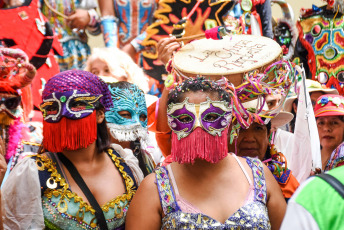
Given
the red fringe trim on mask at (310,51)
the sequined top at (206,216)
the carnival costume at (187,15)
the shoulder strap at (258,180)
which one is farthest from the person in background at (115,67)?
the sequined top at (206,216)

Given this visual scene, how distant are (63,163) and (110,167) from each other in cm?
27

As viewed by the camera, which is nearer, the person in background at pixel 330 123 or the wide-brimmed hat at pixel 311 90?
the person in background at pixel 330 123

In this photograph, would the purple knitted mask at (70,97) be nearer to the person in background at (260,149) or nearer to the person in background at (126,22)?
the person in background at (260,149)

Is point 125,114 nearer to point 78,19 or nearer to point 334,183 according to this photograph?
point 334,183

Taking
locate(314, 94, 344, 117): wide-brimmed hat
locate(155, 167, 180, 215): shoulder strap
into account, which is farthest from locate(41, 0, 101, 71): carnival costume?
locate(155, 167, 180, 215): shoulder strap

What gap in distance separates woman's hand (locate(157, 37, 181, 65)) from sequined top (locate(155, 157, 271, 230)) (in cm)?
113

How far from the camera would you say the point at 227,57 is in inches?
136

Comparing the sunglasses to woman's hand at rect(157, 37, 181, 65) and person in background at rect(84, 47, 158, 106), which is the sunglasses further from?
woman's hand at rect(157, 37, 181, 65)

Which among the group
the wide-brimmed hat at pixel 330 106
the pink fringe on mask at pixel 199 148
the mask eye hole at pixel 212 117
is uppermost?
the mask eye hole at pixel 212 117

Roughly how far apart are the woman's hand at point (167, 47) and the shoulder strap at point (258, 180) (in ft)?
3.48

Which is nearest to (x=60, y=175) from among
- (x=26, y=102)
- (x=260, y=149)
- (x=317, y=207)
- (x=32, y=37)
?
(x=260, y=149)

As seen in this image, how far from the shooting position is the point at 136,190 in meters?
2.93

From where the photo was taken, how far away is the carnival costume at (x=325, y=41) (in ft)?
17.4

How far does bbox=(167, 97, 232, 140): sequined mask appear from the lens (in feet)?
9.01
